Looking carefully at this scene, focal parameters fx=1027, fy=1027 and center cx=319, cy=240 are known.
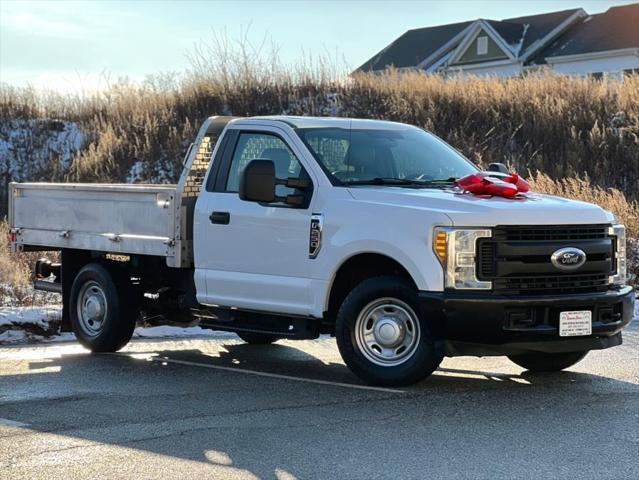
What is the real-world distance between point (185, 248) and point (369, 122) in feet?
6.66

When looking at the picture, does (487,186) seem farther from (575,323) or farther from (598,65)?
(598,65)

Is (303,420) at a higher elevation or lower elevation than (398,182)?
lower

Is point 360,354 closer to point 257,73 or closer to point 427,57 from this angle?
point 257,73

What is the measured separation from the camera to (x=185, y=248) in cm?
930

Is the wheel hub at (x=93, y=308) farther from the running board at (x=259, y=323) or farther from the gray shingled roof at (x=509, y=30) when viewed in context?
the gray shingled roof at (x=509, y=30)

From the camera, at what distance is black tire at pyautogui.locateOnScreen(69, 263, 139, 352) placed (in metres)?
9.88

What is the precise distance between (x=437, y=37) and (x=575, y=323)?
55358 mm

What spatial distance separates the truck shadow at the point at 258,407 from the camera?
6051 mm

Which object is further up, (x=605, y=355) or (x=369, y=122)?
(x=369, y=122)

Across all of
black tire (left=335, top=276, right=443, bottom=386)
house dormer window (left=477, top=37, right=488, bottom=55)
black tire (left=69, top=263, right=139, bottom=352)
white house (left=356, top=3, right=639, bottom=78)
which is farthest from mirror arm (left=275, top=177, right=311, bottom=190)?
house dormer window (left=477, top=37, right=488, bottom=55)

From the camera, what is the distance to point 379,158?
8805 mm

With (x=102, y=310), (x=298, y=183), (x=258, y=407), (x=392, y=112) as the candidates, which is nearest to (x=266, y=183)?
(x=298, y=183)

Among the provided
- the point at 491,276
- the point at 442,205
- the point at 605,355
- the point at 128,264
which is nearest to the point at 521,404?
the point at 491,276

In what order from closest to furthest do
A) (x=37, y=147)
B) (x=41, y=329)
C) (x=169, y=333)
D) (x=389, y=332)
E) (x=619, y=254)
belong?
(x=389, y=332)
(x=619, y=254)
(x=41, y=329)
(x=169, y=333)
(x=37, y=147)
